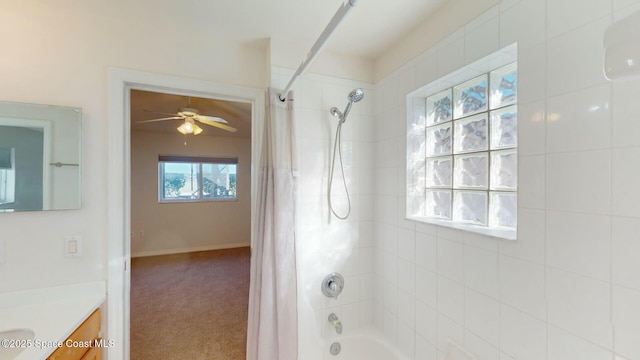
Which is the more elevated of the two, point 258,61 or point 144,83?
point 258,61

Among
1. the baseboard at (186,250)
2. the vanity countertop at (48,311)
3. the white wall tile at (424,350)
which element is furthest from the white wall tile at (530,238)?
the baseboard at (186,250)

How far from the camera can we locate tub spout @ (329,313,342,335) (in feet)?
5.90

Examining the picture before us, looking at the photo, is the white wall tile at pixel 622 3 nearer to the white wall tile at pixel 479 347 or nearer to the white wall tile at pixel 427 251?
the white wall tile at pixel 427 251

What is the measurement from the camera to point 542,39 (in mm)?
958

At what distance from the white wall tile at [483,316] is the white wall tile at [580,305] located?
0.23m

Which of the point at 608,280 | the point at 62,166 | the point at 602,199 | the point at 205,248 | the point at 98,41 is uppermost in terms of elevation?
the point at 98,41

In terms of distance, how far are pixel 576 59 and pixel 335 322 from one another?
6.36 ft

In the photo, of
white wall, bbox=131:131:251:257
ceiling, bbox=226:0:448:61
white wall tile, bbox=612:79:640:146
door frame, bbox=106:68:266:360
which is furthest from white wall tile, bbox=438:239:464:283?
white wall, bbox=131:131:251:257

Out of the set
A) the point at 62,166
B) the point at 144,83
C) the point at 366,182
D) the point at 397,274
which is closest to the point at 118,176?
the point at 62,166

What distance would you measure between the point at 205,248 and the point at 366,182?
424 centimetres

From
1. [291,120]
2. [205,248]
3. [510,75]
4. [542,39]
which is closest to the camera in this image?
[542,39]

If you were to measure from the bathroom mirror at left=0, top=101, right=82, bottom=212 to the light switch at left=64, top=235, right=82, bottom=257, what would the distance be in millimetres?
172

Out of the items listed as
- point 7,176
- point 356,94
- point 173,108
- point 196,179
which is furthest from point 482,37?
point 196,179

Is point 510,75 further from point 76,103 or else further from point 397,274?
point 76,103
